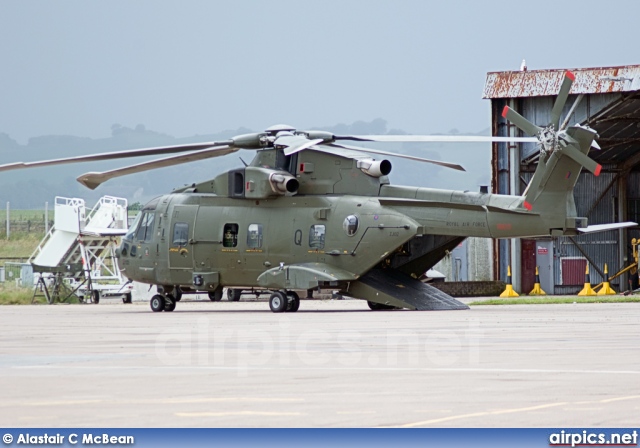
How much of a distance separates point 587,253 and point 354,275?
1998 centimetres

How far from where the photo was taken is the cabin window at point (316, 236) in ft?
91.7

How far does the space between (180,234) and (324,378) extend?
20.4m

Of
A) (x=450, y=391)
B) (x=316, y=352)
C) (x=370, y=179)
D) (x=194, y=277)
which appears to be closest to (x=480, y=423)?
(x=450, y=391)

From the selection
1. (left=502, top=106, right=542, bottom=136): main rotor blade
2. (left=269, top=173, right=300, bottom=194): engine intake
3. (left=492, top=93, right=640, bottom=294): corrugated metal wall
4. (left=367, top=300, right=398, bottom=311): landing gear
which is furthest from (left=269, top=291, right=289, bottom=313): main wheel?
(left=492, top=93, right=640, bottom=294): corrugated metal wall

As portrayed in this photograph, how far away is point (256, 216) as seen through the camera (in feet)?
94.4

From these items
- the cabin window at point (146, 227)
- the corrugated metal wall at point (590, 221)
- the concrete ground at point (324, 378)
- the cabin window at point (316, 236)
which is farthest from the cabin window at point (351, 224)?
the corrugated metal wall at point (590, 221)

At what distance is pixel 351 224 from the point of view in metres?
27.4

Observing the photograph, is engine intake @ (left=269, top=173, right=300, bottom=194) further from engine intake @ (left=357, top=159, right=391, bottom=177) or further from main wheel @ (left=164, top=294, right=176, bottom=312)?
main wheel @ (left=164, top=294, right=176, bottom=312)

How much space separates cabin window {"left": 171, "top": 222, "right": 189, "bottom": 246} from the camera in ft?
97.8

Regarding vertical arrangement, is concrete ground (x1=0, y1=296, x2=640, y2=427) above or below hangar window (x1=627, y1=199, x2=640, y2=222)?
below

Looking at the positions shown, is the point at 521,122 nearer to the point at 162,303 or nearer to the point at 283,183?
the point at 283,183

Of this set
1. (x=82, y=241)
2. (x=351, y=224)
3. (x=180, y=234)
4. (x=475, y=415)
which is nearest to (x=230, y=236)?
(x=180, y=234)

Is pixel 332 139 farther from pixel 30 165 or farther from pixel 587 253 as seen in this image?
pixel 587 253

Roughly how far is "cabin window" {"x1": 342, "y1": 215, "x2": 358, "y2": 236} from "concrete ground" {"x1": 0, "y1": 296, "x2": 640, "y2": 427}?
391 inches
